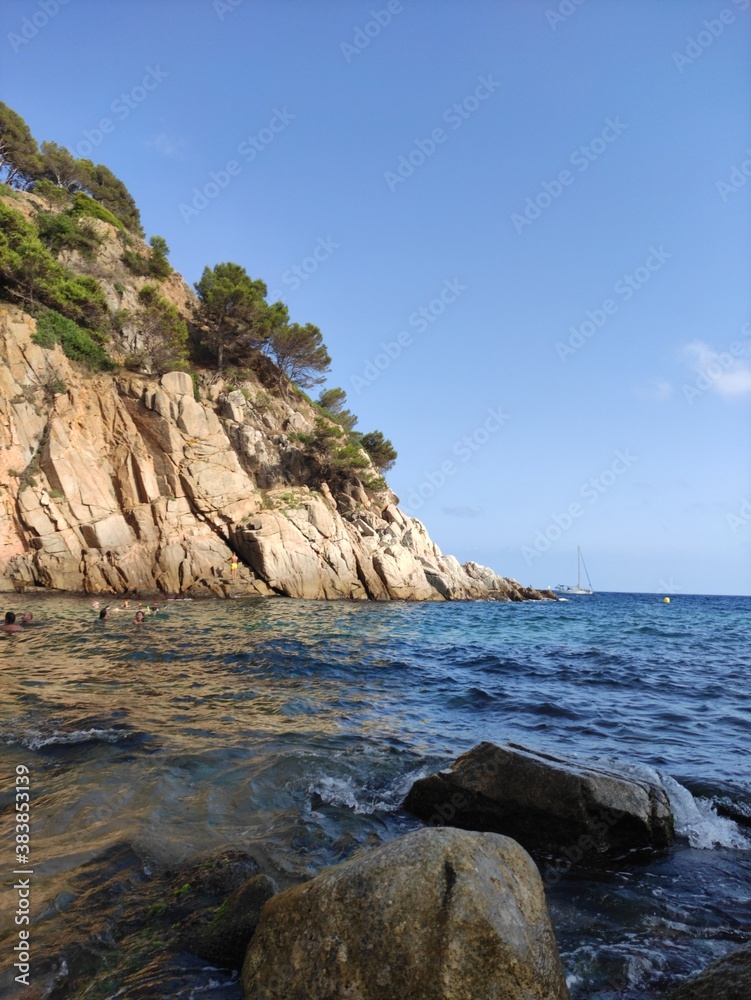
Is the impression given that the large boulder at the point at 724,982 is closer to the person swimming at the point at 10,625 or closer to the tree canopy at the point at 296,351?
the person swimming at the point at 10,625

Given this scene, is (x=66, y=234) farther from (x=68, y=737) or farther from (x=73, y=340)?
(x=68, y=737)

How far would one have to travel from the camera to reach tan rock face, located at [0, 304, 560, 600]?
106 ft

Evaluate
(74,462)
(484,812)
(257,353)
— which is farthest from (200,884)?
(257,353)

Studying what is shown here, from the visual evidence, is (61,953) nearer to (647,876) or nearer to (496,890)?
(496,890)

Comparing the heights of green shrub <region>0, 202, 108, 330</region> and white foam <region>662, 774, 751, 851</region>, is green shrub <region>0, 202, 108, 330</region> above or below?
above

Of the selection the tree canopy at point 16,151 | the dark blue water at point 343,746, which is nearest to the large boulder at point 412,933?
the dark blue water at point 343,746

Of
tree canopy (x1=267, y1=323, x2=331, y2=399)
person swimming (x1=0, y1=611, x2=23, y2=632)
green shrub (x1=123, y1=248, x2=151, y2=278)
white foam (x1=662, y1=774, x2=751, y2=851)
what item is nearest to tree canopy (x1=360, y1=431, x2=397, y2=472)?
tree canopy (x1=267, y1=323, x2=331, y2=399)

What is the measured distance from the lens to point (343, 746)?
Answer: 848 centimetres

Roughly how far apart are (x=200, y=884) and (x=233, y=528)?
3559 centimetres

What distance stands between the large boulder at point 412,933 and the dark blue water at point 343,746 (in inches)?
25.8

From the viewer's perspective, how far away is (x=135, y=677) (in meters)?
12.3

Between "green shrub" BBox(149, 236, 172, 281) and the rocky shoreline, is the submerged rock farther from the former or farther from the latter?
"green shrub" BBox(149, 236, 172, 281)

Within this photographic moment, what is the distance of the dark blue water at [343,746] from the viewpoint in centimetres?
463

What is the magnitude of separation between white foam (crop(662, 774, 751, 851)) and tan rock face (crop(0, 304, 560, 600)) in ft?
108
